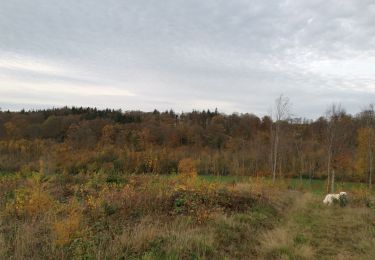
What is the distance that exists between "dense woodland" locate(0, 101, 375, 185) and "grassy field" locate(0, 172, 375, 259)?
5.70 metres

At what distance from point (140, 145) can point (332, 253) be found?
49.6 m

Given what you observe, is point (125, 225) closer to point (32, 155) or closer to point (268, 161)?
point (268, 161)

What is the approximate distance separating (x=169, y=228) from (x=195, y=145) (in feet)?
168

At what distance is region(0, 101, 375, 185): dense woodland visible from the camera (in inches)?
1298

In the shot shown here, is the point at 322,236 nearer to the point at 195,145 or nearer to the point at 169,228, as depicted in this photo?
the point at 169,228

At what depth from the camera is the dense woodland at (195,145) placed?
1298 inches

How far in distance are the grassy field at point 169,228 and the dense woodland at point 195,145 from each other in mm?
5698

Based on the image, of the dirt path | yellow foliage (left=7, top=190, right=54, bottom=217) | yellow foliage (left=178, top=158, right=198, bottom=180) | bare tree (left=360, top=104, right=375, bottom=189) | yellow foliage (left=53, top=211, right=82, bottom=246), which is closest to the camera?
yellow foliage (left=53, top=211, right=82, bottom=246)

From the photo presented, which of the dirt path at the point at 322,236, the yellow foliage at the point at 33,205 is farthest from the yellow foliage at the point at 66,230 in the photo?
the dirt path at the point at 322,236

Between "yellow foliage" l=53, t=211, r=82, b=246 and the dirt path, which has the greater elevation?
"yellow foliage" l=53, t=211, r=82, b=246

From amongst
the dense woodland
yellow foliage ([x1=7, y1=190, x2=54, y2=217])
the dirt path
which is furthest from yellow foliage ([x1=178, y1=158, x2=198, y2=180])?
yellow foliage ([x1=7, y1=190, x2=54, y2=217])

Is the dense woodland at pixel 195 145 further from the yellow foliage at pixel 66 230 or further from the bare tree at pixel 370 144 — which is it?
the yellow foliage at pixel 66 230

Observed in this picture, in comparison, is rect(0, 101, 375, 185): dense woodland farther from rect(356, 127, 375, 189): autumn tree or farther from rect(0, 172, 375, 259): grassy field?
rect(0, 172, 375, 259): grassy field

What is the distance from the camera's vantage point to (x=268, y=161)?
4166 centimetres
